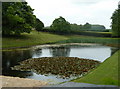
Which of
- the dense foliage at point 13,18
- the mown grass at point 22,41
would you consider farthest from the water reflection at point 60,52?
the dense foliage at point 13,18

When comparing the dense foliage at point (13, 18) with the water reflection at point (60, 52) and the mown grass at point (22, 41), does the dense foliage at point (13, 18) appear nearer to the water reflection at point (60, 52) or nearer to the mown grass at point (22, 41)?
the mown grass at point (22, 41)

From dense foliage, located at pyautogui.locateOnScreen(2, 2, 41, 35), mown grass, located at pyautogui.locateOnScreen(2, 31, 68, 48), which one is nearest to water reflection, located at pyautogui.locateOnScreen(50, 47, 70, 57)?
mown grass, located at pyautogui.locateOnScreen(2, 31, 68, 48)

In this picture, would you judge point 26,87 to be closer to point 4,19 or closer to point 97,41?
point 4,19

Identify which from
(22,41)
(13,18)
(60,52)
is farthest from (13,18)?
(60,52)

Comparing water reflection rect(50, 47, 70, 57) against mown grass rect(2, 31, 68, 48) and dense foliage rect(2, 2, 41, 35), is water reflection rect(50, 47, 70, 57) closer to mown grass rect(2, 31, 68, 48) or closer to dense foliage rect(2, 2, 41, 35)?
mown grass rect(2, 31, 68, 48)

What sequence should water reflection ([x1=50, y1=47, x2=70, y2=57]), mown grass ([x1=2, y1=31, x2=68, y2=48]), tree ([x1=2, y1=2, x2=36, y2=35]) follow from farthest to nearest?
1. tree ([x1=2, y1=2, x2=36, y2=35])
2. mown grass ([x1=2, y1=31, x2=68, y2=48])
3. water reflection ([x1=50, y1=47, x2=70, y2=57])

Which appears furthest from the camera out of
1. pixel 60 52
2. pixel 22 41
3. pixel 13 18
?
pixel 22 41

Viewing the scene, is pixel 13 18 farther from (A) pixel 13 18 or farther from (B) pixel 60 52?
(B) pixel 60 52

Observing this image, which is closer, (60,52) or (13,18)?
(60,52)

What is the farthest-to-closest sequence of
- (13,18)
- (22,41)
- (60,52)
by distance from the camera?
(22,41) → (13,18) → (60,52)

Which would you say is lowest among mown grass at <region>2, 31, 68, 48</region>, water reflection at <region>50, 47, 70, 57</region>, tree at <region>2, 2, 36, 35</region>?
water reflection at <region>50, 47, 70, 57</region>

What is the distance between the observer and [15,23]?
44250 millimetres

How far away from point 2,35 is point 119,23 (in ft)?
109

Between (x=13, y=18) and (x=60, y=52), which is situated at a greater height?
(x=13, y=18)
